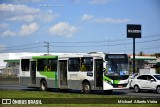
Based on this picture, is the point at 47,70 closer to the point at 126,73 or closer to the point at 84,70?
the point at 84,70

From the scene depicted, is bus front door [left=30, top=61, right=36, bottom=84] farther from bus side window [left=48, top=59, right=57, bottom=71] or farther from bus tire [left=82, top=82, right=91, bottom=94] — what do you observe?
bus tire [left=82, top=82, right=91, bottom=94]

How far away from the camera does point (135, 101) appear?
17.7 m

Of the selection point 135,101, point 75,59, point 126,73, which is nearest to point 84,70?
point 75,59

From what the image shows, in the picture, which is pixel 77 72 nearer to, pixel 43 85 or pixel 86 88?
pixel 86 88

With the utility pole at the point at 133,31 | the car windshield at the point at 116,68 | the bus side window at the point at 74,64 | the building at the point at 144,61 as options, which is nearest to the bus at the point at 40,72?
the bus side window at the point at 74,64

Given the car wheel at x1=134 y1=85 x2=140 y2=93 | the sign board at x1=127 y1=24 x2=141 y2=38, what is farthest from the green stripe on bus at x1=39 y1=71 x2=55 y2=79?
the sign board at x1=127 y1=24 x2=141 y2=38

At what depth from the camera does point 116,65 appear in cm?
2741

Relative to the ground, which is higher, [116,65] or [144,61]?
[144,61]

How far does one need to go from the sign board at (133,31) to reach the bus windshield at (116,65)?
40.0m

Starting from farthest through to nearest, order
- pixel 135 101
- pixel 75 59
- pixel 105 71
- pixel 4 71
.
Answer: pixel 4 71
pixel 75 59
pixel 105 71
pixel 135 101

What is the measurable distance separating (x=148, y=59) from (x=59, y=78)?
66.1 m

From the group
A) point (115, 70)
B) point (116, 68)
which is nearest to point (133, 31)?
point (116, 68)

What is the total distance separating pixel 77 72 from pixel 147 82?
566 cm

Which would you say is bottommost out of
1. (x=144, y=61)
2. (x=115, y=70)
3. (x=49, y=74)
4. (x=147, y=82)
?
(x=147, y=82)
